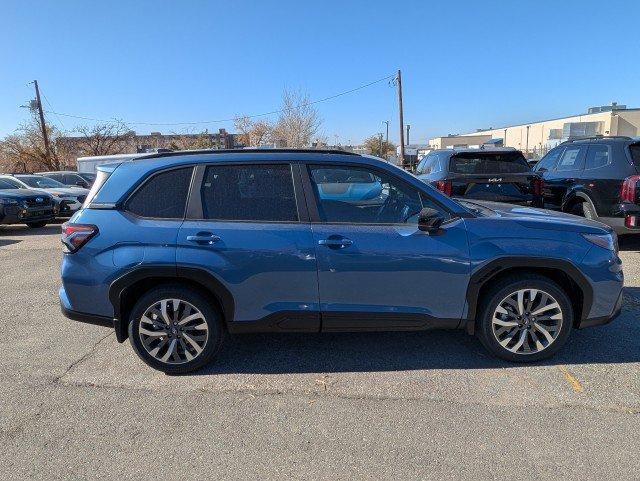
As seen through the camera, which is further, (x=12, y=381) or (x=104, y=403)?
(x=12, y=381)

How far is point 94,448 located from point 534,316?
10.8ft

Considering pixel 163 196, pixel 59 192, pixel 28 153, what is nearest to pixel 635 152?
pixel 163 196

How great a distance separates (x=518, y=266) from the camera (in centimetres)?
339

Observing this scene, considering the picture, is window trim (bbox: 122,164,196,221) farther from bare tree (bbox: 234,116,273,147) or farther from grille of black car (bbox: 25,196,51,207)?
bare tree (bbox: 234,116,273,147)

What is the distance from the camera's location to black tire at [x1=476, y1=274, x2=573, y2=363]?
3420 mm

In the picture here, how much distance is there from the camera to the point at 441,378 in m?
3.36

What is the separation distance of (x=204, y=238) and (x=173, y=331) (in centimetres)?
82

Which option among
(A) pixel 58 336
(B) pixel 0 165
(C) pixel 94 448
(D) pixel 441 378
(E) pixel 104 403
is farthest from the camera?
(B) pixel 0 165

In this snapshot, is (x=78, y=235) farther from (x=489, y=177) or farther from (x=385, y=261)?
(x=489, y=177)

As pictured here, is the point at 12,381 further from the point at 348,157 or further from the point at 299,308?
the point at 348,157

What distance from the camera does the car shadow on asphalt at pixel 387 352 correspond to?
357cm

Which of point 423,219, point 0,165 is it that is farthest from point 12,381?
point 0,165

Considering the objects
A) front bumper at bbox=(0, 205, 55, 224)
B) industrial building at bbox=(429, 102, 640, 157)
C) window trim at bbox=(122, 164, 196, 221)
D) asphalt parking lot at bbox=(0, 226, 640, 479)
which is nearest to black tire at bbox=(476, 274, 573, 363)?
asphalt parking lot at bbox=(0, 226, 640, 479)

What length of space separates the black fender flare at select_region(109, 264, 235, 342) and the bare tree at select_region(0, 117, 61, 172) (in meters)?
39.0
